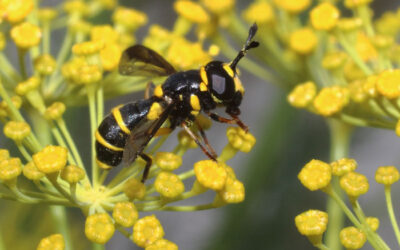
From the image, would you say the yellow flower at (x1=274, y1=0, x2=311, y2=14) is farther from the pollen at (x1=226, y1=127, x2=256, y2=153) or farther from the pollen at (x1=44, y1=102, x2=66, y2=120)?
the pollen at (x1=44, y1=102, x2=66, y2=120)

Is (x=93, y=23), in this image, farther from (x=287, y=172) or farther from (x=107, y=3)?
(x=287, y=172)

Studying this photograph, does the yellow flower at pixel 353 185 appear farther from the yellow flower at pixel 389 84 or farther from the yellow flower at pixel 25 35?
the yellow flower at pixel 25 35

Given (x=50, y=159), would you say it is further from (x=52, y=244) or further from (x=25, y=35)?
(x=25, y=35)

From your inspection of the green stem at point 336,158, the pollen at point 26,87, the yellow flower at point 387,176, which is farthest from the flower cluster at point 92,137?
the green stem at point 336,158

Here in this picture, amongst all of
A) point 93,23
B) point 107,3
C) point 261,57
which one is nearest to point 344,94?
point 261,57

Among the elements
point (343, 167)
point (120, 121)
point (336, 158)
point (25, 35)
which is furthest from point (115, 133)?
point (336, 158)
